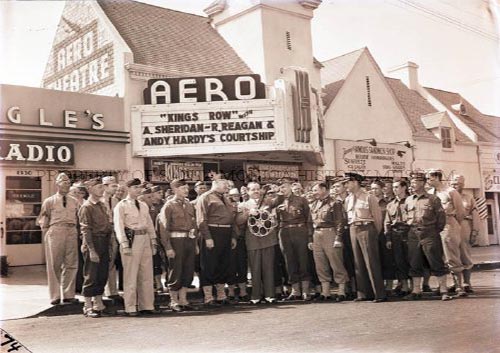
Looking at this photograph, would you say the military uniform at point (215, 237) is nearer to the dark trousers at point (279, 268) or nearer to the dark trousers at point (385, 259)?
the dark trousers at point (279, 268)

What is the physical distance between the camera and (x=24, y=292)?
895 cm

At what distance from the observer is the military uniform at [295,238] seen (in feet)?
28.4

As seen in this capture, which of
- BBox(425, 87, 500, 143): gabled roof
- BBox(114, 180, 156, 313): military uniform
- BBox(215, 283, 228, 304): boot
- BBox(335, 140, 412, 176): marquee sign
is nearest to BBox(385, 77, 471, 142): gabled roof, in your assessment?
BBox(425, 87, 500, 143): gabled roof

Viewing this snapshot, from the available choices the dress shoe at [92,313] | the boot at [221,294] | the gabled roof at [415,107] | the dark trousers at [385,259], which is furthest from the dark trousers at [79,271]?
the gabled roof at [415,107]

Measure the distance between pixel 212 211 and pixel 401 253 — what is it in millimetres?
2872

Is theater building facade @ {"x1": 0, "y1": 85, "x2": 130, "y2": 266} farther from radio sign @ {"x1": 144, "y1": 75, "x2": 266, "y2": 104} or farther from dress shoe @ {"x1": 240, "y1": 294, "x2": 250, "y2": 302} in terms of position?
dress shoe @ {"x1": 240, "y1": 294, "x2": 250, "y2": 302}

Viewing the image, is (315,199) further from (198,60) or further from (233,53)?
(233,53)

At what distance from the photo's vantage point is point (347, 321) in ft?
20.9

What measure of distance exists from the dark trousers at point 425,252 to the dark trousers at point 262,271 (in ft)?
6.58

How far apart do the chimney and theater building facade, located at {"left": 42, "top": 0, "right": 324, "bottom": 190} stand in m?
8.85

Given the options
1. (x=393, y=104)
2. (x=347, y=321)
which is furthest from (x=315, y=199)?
(x=393, y=104)

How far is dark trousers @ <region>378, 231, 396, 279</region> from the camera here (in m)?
8.68

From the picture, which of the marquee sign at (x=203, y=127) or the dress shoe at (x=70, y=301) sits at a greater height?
the marquee sign at (x=203, y=127)

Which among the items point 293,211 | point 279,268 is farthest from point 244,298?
point 293,211
